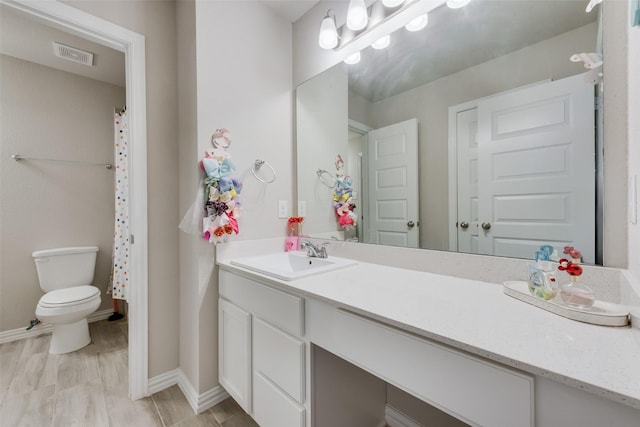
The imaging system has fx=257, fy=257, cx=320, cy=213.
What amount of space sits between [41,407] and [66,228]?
5.21 feet

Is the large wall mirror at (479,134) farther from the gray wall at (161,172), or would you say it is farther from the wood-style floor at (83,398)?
the wood-style floor at (83,398)

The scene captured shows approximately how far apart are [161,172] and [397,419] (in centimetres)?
197

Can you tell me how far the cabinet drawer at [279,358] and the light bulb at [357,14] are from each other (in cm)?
163

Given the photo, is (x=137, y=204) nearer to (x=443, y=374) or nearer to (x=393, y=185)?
(x=393, y=185)

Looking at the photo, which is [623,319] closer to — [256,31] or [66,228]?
[256,31]

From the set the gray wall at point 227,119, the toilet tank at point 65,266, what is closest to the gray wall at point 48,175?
the toilet tank at point 65,266

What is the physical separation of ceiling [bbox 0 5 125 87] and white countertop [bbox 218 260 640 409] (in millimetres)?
2508

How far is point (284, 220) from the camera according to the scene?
189cm

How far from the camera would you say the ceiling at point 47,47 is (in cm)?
184

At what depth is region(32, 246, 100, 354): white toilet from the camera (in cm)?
191

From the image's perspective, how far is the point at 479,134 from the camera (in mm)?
1075

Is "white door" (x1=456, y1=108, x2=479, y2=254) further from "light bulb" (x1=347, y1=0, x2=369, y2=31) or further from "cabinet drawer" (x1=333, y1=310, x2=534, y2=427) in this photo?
"light bulb" (x1=347, y1=0, x2=369, y2=31)

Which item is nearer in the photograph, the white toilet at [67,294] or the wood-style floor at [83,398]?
the wood-style floor at [83,398]

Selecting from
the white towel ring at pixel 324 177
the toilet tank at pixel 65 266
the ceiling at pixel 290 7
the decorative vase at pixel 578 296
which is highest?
the ceiling at pixel 290 7
